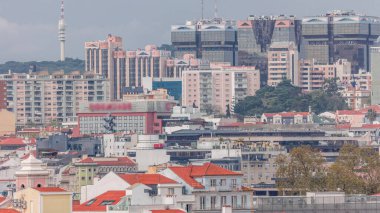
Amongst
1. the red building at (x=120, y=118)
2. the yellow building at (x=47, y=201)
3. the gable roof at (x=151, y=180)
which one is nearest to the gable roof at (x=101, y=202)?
the gable roof at (x=151, y=180)

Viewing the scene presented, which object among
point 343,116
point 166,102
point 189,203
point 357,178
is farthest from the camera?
point 343,116

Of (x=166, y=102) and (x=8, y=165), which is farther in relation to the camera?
(x=166, y=102)

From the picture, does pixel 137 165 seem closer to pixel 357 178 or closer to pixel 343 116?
pixel 357 178

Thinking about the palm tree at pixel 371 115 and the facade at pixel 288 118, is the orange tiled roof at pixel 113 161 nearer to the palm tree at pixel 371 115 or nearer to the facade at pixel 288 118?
the facade at pixel 288 118

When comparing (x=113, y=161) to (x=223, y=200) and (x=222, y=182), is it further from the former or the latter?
(x=223, y=200)

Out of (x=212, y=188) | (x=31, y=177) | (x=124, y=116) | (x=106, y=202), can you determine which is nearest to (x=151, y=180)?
(x=212, y=188)

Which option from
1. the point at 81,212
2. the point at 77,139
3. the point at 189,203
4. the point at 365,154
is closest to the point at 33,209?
the point at 81,212

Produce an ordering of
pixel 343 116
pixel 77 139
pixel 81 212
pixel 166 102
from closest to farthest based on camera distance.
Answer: pixel 81 212
pixel 77 139
pixel 166 102
pixel 343 116
